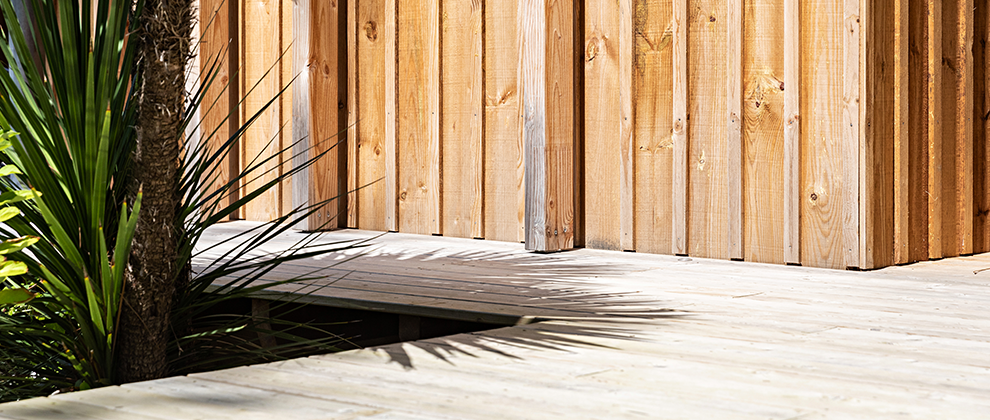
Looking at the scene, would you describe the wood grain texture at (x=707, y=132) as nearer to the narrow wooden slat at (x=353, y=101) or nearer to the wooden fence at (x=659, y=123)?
the wooden fence at (x=659, y=123)

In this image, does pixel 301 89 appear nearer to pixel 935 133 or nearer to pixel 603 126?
pixel 603 126

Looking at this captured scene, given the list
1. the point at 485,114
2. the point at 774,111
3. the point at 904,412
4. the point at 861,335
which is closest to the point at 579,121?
the point at 485,114

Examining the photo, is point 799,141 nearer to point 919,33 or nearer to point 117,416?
point 919,33

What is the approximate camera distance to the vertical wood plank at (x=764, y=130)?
3.87 meters

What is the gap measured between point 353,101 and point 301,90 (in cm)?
30

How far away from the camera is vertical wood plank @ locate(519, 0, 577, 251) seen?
436 centimetres

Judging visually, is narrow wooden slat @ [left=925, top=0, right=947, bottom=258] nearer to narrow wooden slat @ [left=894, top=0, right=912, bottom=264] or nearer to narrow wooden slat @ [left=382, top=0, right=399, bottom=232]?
narrow wooden slat @ [left=894, top=0, right=912, bottom=264]

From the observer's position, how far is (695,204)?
13.5 feet

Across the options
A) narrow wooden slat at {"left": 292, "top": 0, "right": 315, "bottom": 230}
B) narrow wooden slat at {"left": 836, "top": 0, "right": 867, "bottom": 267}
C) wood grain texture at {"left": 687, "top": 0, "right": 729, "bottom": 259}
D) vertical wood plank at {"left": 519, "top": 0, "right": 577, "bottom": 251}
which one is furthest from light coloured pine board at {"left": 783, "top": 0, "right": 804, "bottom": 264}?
narrow wooden slat at {"left": 292, "top": 0, "right": 315, "bottom": 230}

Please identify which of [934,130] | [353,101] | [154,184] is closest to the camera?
[154,184]

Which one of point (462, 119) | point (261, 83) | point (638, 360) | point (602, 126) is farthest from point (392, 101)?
point (638, 360)

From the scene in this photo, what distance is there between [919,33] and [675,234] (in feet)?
A: 4.10

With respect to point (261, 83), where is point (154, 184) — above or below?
below

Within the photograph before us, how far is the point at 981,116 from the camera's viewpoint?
13.5 ft
